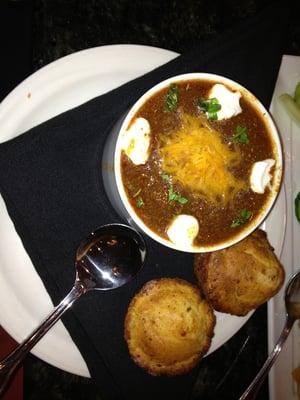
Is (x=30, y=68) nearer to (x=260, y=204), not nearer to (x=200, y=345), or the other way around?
(x=260, y=204)

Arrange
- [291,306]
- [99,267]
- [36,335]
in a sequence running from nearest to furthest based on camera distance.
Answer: [36,335]
[99,267]
[291,306]

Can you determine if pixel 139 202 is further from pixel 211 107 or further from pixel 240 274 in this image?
pixel 240 274

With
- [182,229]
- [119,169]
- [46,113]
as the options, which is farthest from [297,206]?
[46,113]

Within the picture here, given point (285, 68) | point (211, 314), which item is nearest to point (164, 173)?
point (211, 314)

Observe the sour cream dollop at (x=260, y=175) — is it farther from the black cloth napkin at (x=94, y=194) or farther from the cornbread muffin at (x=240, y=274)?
the black cloth napkin at (x=94, y=194)

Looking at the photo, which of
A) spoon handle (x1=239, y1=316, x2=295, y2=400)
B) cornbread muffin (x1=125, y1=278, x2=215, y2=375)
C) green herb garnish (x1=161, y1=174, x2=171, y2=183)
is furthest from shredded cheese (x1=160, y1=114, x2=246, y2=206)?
spoon handle (x1=239, y1=316, x2=295, y2=400)

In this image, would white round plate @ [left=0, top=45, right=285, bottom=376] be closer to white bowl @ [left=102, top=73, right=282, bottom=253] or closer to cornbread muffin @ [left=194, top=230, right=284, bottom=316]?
white bowl @ [left=102, top=73, right=282, bottom=253]

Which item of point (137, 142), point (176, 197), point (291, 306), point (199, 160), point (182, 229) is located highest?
point (137, 142)
